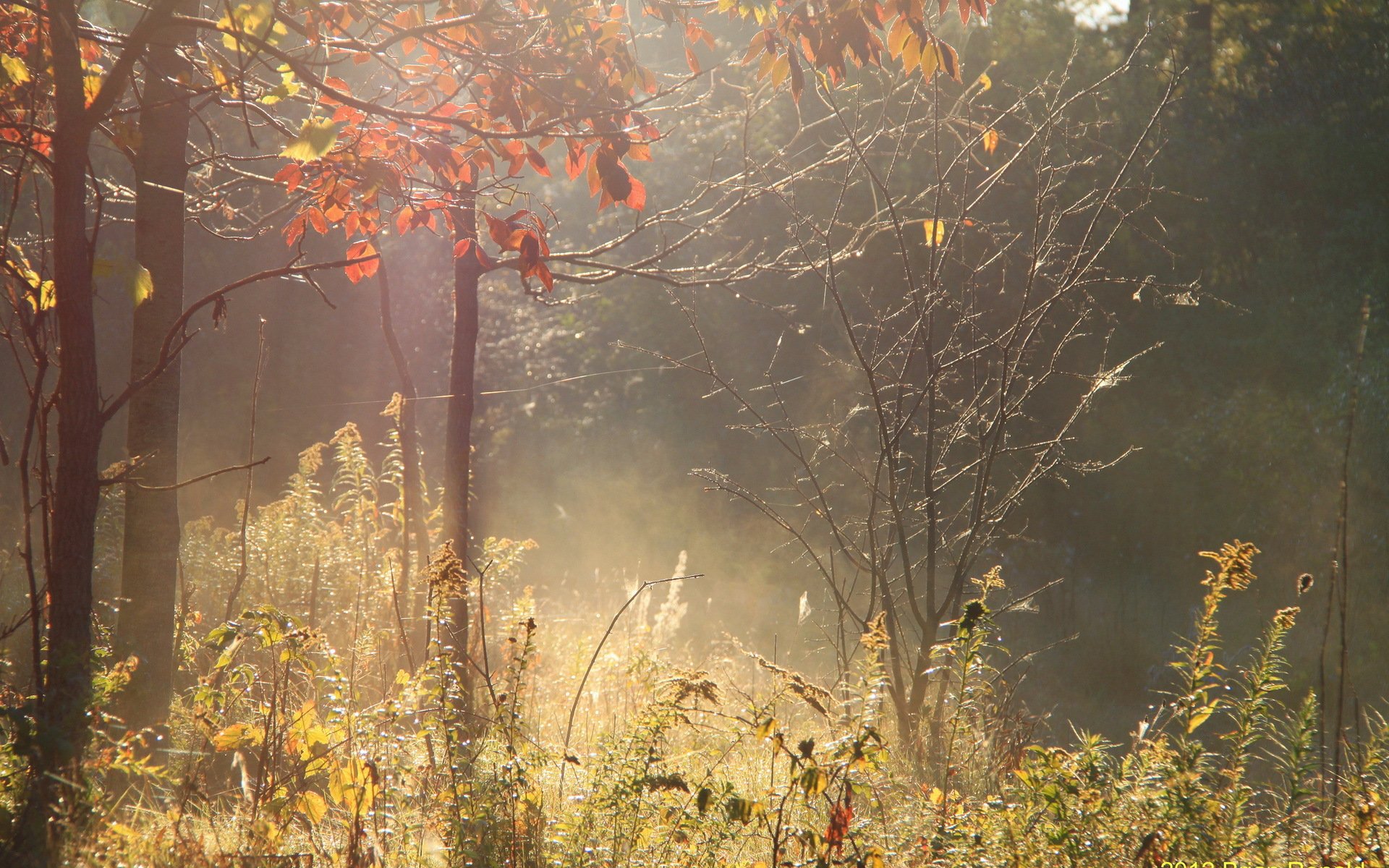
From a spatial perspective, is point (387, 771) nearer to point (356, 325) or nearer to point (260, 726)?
point (260, 726)

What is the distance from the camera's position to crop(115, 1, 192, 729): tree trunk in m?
3.07

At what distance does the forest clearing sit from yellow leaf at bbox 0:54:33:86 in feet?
0.06

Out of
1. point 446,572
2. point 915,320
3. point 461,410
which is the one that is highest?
point 915,320

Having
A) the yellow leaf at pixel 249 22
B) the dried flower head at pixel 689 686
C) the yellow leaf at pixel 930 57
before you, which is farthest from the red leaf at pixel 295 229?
the yellow leaf at pixel 930 57

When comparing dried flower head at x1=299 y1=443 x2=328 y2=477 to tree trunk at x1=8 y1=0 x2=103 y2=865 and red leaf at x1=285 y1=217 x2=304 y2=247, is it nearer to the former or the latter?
red leaf at x1=285 y1=217 x2=304 y2=247

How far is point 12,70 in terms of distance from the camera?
2.42 metres

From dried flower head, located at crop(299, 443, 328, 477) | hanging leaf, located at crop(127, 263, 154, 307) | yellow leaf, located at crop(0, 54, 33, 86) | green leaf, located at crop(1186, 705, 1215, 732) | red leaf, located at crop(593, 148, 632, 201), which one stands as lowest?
green leaf, located at crop(1186, 705, 1215, 732)

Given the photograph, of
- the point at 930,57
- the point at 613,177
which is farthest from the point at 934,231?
the point at 613,177

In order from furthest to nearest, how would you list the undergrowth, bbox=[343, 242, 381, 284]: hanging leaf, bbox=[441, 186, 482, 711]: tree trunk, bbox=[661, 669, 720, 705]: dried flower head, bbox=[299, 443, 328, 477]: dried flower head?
1. bbox=[299, 443, 328, 477]: dried flower head
2. bbox=[441, 186, 482, 711]: tree trunk
3. bbox=[343, 242, 381, 284]: hanging leaf
4. bbox=[661, 669, 720, 705]: dried flower head
5. the undergrowth

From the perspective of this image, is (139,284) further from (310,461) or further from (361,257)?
(310,461)

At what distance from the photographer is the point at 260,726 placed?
9.09ft

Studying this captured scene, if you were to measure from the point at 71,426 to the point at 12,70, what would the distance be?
1.04 m

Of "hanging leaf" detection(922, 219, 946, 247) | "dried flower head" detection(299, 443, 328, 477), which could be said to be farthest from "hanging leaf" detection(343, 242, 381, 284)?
"dried flower head" detection(299, 443, 328, 477)

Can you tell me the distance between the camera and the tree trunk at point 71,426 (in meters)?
2.06
